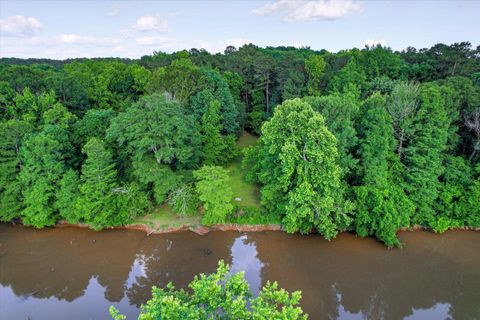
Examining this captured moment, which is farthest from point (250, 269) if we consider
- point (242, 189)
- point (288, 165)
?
point (242, 189)

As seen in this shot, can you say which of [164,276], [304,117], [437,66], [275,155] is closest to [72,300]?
[164,276]

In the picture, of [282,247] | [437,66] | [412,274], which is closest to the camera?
[412,274]

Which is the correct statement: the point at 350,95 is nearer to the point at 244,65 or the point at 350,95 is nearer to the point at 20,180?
the point at 244,65

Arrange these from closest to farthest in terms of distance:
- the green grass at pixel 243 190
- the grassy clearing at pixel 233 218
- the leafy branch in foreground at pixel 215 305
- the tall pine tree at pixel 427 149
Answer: the leafy branch in foreground at pixel 215 305 → the tall pine tree at pixel 427 149 → the grassy clearing at pixel 233 218 → the green grass at pixel 243 190

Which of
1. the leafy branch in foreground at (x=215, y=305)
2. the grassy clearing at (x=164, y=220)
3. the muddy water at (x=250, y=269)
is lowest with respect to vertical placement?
the muddy water at (x=250, y=269)

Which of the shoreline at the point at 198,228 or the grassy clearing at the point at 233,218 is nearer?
the shoreline at the point at 198,228

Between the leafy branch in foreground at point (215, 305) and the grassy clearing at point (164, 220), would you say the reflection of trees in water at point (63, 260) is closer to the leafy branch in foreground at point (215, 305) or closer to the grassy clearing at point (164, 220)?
the grassy clearing at point (164, 220)

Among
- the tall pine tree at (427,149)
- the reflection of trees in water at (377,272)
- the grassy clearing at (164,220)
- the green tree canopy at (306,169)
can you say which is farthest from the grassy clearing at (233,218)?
the tall pine tree at (427,149)

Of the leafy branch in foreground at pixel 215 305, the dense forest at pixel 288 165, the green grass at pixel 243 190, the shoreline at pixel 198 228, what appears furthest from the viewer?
the green grass at pixel 243 190
